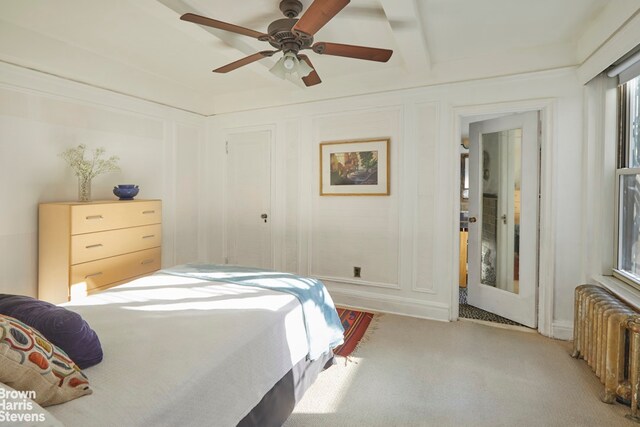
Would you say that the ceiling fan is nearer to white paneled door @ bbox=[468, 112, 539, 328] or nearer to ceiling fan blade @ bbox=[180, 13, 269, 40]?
ceiling fan blade @ bbox=[180, 13, 269, 40]

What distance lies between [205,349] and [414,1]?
230 centimetres

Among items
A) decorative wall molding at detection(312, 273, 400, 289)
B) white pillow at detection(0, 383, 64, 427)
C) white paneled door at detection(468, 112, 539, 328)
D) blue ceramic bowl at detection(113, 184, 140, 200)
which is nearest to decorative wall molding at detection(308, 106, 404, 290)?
decorative wall molding at detection(312, 273, 400, 289)

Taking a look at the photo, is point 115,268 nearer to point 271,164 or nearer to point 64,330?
point 271,164

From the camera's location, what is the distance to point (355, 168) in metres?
3.76

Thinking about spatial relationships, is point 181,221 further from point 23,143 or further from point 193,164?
point 23,143

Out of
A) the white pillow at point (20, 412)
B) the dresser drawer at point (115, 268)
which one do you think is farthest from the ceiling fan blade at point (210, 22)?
the dresser drawer at point (115, 268)

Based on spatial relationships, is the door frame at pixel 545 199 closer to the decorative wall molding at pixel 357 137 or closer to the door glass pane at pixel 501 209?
the door glass pane at pixel 501 209

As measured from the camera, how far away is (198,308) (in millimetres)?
1813

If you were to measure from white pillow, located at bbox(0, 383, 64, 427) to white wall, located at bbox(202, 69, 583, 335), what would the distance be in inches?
124

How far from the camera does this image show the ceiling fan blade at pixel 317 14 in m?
1.58

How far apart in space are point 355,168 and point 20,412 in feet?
10.8

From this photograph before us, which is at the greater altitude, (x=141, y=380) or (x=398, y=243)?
(x=398, y=243)

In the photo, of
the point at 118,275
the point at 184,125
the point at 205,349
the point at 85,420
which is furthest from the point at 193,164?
the point at 85,420

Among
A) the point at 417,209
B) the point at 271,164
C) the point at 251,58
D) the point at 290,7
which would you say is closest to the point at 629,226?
the point at 417,209
